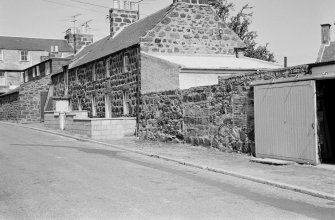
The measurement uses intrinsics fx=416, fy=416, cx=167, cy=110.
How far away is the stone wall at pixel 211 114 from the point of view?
43.6ft

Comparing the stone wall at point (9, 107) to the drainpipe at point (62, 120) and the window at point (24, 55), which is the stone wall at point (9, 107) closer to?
the window at point (24, 55)

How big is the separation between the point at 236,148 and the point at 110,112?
14.0 metres

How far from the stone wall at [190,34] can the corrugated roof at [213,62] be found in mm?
626

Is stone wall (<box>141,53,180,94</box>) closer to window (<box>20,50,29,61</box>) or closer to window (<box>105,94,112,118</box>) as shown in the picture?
window (<box>105,94,112,118</box>)

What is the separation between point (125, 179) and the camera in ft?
30.5

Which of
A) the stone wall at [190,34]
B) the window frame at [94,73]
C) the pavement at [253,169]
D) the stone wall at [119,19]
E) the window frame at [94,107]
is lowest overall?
the pavement at [253,169]

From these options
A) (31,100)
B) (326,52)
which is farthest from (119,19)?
(326,52)

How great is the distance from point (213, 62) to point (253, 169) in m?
12.0

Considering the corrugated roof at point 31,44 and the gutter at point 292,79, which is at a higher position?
the corrugated roof at point 31,44

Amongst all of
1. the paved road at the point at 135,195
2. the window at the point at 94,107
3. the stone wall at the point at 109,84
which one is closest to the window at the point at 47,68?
the stone wall at the point at 109,84

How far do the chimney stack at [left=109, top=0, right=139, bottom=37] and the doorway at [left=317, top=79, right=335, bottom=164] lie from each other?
22409mm

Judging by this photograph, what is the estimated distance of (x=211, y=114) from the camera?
49.6 ft

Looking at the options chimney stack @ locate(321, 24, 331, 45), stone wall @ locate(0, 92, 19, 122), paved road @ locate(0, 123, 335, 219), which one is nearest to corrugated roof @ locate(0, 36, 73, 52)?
stone wall @ locate(0, 92, 19, 122)

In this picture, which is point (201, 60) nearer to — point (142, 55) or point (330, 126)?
point (142, 55)
